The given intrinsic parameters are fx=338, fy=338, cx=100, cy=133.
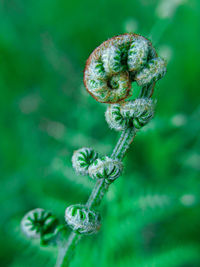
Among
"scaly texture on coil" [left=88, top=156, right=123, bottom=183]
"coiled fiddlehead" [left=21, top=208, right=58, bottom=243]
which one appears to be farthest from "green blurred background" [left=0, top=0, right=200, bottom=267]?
"scaly texture on coil" [left=88, top=156, right=123, bottom=183]

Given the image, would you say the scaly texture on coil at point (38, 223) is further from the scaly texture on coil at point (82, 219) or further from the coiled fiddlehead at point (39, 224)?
the scaly texture on coil at point (82, 219)

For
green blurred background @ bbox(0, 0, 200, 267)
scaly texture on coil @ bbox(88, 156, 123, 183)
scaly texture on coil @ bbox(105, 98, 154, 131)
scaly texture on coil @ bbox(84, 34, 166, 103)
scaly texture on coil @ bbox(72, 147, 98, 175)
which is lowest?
scaly texture on coil @ bbox(88, 156, 123, 183)

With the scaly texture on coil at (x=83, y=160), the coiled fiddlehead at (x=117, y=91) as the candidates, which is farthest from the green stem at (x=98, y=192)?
the scaly texture on coil at (x=83, y=160)

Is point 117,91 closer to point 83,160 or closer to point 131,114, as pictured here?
point 131,114

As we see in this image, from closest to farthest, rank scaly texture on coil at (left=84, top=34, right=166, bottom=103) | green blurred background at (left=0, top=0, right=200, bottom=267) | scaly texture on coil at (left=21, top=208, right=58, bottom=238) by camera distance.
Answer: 1. scaly texture on coil at (left=84, top=34, right=166, bottom=103)
2. scaly texture on coil at (left=21, top=208, right=58, bottom=238)
3. green blurred background at (left=0, top=0, right=200, bottom=267)

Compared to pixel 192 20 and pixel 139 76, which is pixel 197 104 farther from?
pixel 139 76

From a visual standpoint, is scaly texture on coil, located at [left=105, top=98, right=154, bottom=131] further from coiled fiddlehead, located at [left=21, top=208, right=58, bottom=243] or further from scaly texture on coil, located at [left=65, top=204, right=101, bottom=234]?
coiled fiddlehead, located at [left=21, top=208, right=58, bottom=243]

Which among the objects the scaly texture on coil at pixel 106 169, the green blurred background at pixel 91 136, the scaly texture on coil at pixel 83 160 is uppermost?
the green blurred background at pixel 91 136
